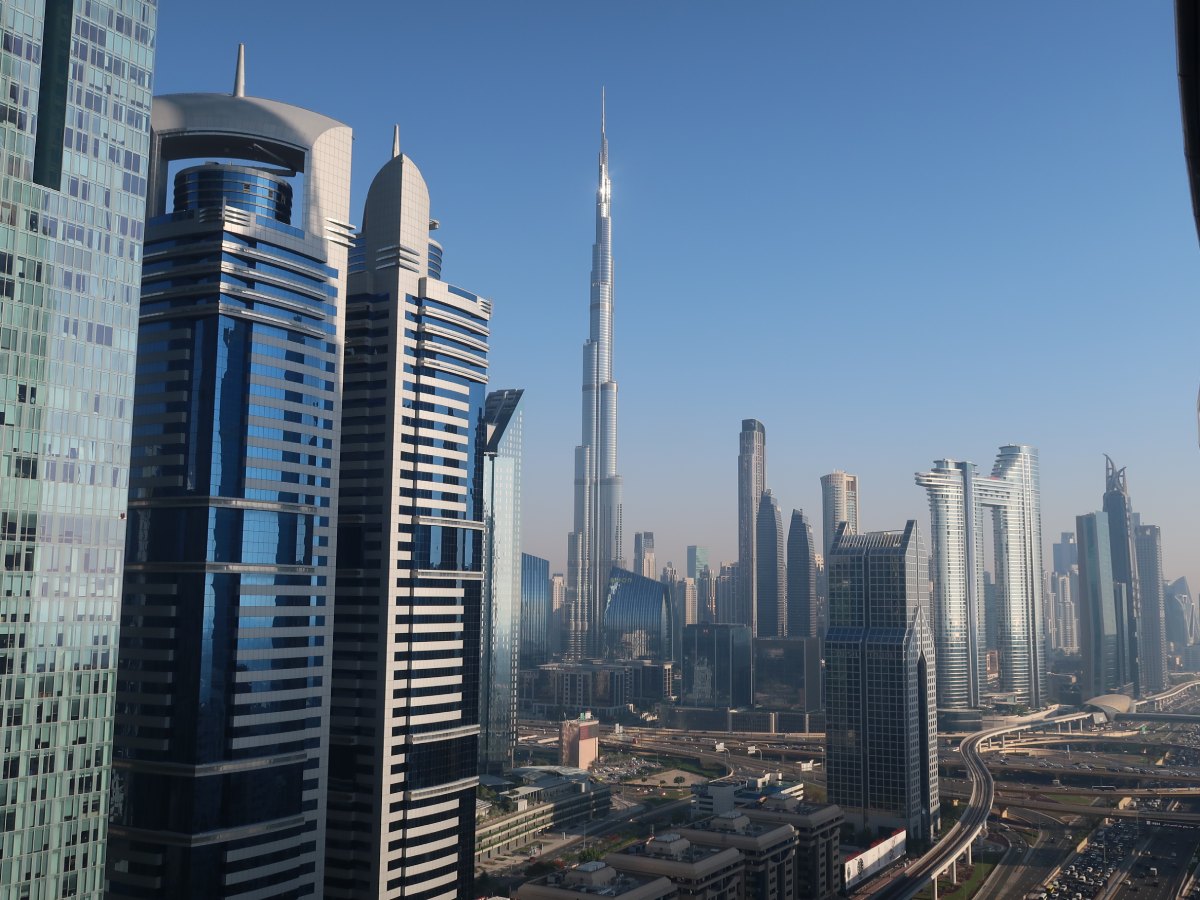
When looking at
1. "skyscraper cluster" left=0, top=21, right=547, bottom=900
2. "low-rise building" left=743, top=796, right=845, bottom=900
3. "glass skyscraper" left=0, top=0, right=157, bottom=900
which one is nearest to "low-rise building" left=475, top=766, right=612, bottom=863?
"low-rise building" left=743, top=796, right=845, bottom=900

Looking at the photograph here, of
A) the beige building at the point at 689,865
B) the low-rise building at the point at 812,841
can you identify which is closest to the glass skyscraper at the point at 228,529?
the beige building at the point at 689,865

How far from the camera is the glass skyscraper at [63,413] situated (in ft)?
201

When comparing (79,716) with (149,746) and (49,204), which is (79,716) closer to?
(149,746)

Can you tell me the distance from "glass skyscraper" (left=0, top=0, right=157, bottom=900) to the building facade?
34803mm

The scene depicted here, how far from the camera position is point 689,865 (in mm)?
109312

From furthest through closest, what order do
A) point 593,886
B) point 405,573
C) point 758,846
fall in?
point 758,846 → point 405,573 → point 593,886

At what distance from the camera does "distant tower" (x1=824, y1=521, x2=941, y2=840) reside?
165 meters

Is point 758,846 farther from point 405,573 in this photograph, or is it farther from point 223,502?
point 223,502

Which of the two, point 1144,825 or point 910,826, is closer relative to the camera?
point 910,826

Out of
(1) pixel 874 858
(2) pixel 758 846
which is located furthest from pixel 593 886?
(1) pixel 874 858

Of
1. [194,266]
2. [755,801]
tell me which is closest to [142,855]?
[194,266]

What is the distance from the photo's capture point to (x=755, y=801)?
148 meters

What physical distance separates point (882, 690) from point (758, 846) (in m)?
51.9

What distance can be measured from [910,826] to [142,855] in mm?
115179
